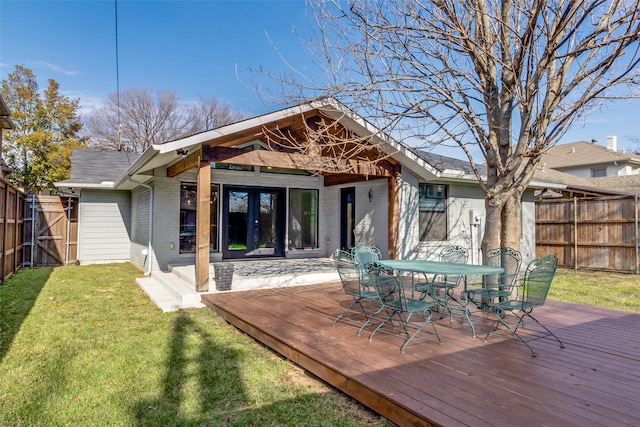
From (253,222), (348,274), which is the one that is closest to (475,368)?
(348,274)

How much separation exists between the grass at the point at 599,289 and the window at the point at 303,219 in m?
6.24

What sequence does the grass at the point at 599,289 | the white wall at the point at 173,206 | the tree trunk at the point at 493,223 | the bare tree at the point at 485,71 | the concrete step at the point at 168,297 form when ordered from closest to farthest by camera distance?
the bare tree at the point at 485,71
the tree trunk at the point at 493,223
the concrete step at the point at 168,297
the grass at the point at 599,289
the white wall at the point at 173,206

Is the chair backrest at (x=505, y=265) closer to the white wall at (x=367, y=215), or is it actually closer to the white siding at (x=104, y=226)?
the white wall at (x=367, y=215)

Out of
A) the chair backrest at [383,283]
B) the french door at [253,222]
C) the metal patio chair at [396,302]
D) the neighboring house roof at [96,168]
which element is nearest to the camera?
the metal patio chair at [396,302]

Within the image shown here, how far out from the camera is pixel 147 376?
3.70m

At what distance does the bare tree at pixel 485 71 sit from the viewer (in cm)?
484

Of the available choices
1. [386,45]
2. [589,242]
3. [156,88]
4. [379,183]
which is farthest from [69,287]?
[156,88]

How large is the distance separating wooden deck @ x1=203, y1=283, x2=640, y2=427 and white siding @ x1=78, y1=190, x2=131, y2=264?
9.13 metres

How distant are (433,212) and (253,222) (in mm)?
4879

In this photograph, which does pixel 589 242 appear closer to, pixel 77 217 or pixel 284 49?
pixel 284 49

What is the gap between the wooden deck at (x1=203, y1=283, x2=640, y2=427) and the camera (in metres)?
2.56

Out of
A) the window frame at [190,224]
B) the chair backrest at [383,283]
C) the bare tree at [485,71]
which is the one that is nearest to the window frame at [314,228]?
the window frame at [190,224]

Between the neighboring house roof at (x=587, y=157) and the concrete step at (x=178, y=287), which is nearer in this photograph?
the concrete step at (x=178, y=287)

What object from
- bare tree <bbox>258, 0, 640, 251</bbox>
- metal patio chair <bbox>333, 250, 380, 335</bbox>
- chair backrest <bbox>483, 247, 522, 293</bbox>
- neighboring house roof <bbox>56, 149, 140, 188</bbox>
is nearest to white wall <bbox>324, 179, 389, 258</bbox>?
bare tree <bbox>258, 0, 640, 251</bbox>
